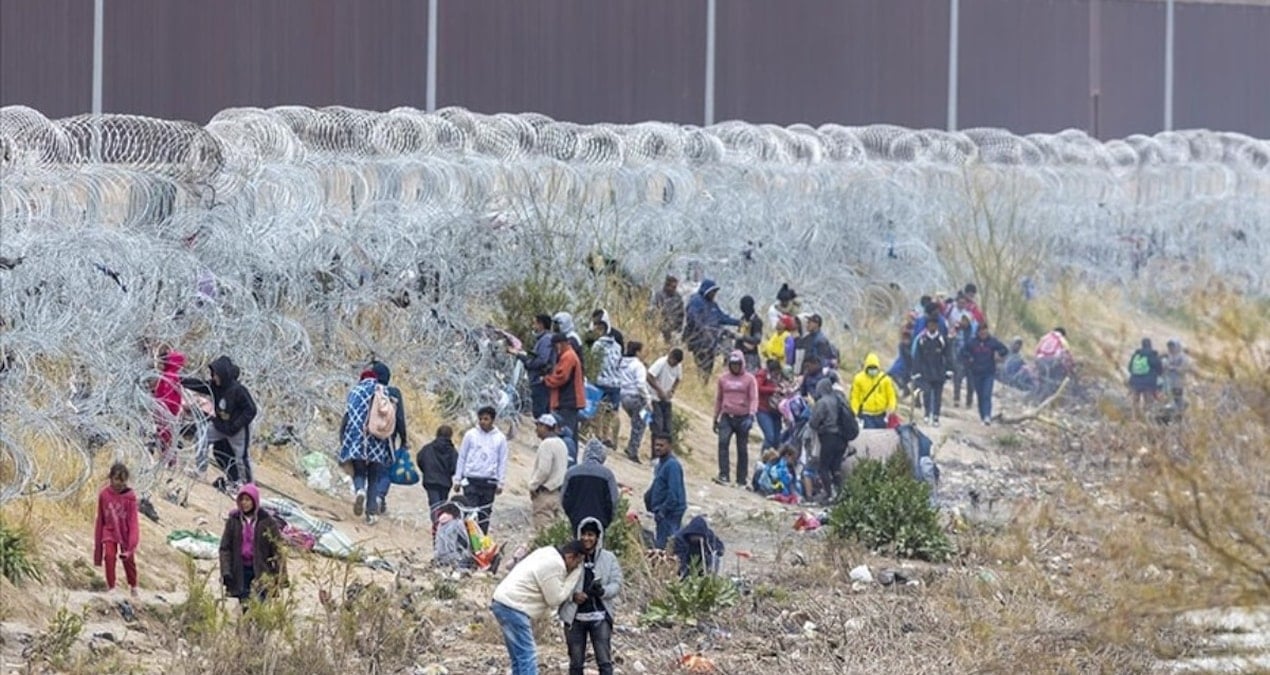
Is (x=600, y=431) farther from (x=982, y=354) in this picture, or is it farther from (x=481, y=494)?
(x=982, y=354)

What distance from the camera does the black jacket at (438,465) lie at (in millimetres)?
17688

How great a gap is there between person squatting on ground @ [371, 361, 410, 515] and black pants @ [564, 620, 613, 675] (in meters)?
4.68

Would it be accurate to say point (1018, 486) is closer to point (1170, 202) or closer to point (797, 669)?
point (797, 669)

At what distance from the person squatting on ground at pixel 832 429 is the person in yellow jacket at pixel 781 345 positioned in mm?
2478

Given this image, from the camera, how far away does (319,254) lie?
67.1 ft

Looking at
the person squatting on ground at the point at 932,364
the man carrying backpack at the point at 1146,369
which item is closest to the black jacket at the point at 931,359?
the person squatting on ground at the point at 932,364

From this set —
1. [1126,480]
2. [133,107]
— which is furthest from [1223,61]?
[1126,480]

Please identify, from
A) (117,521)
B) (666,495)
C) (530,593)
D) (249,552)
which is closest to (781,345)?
(666,495)

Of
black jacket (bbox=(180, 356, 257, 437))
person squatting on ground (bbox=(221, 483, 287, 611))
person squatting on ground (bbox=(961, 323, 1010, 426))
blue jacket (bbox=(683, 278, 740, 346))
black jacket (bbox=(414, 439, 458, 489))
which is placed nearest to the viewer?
person squatting on ground (bbox=(221, 483, 287, 611))

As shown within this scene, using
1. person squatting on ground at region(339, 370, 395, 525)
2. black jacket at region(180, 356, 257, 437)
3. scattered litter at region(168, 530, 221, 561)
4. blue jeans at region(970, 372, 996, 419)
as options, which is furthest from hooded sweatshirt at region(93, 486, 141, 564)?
blue jeans at region(970, 372, 996, 419)

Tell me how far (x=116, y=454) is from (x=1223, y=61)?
3828 cm

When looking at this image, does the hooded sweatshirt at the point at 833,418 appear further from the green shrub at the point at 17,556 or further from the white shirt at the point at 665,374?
the green shrub at the point at 17,556

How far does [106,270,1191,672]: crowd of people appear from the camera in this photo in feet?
44.3

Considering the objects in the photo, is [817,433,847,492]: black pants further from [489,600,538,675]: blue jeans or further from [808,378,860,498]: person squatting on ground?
[489,600,538,675]: blue jeans
